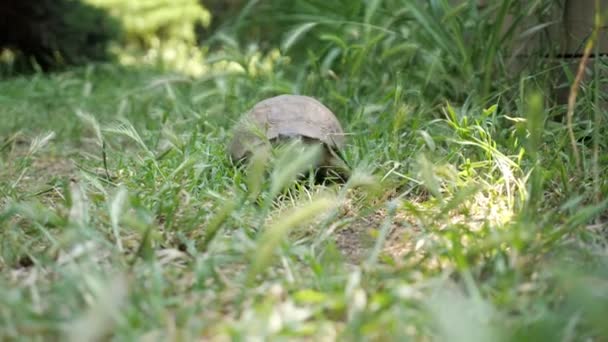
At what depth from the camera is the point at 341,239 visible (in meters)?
1.37

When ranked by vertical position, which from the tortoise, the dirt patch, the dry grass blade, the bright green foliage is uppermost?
the dry grass blade

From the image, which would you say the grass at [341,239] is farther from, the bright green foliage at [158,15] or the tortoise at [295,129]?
the bright green foliage at [158,15]

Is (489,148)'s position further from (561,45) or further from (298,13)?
(298,13)

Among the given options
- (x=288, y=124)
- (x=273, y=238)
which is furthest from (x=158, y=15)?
(x=273, y=238)

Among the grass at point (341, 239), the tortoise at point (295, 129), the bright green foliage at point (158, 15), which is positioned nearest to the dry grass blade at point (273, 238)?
the grass at point (341, 239)

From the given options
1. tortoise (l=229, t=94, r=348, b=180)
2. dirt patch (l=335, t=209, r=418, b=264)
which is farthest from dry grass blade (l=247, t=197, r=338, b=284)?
tortoise (l=229, t=94, r=348, b=180)

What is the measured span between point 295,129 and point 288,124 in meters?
0.04

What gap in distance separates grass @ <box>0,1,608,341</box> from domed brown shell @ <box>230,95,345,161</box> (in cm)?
6

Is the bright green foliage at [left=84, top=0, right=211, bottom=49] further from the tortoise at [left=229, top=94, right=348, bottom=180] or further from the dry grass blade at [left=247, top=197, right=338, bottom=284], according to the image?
the dry grass blade at [left=247, top=197, right=338, bottom=284]

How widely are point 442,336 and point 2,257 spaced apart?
0.84m

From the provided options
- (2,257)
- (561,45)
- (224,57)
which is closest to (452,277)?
(2,257)

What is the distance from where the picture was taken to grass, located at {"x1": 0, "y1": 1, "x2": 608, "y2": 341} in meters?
→ 0.87

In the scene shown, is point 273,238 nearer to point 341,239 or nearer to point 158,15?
point 341,239

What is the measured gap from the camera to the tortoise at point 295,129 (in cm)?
173
